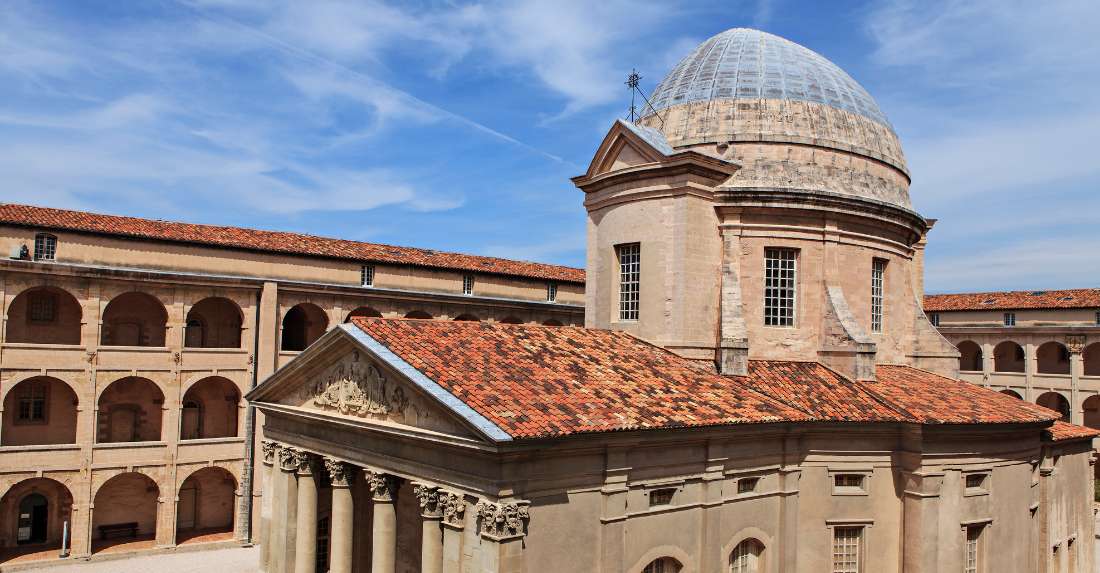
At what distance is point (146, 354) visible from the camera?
115 ft

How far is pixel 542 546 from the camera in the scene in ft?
55.1

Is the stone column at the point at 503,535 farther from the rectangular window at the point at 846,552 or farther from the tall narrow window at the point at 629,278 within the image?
the tall narrow window at the point at 629,278

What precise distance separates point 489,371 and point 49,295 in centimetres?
2700

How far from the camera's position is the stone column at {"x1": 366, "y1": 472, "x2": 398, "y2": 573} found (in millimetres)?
19766

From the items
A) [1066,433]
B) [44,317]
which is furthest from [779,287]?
[44,317]

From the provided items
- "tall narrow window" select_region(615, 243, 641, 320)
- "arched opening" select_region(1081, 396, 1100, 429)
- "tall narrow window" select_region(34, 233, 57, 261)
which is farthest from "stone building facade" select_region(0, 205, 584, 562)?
"arched opening" select_region(1081, 396, 1100, 429)

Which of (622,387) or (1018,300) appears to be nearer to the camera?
(622,387)

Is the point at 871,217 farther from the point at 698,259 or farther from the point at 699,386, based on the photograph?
the point at 699,386

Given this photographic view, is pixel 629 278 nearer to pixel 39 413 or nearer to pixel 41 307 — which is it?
pixel 41 307

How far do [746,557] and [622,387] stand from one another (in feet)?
20.1

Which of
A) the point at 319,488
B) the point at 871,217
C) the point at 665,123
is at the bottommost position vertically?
Result: the point at 319,488

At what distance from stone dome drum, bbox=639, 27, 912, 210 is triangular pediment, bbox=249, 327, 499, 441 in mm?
13214

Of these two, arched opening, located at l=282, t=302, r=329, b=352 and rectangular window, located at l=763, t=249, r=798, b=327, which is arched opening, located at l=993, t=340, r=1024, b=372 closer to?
rectangular window, located at l=763, t=249, r=798, b=327

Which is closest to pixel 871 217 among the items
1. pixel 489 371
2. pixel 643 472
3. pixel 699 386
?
pixel 699 386
